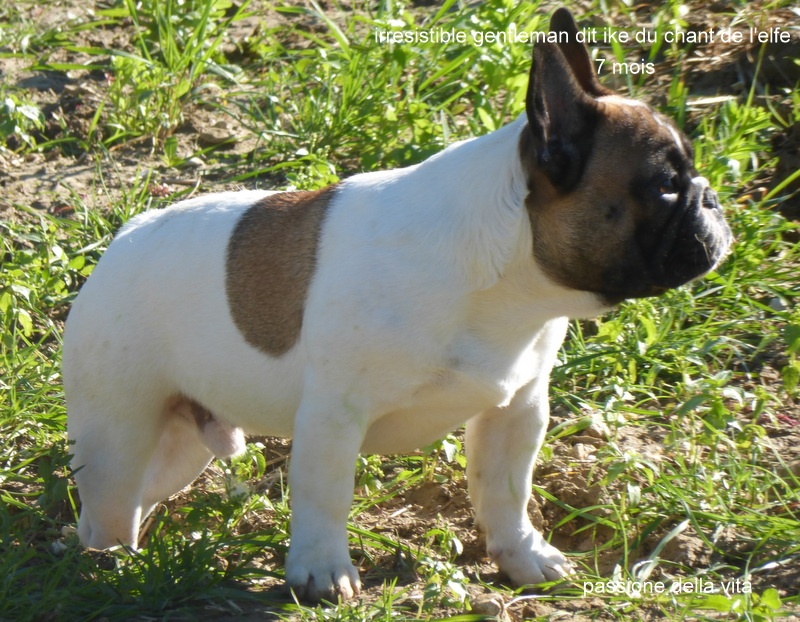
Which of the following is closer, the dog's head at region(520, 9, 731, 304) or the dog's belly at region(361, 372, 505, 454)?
the dog's head at region(520, 9, 731, 304)

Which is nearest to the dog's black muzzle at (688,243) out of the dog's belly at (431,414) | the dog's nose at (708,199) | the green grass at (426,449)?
the dog's nose at (708,199)

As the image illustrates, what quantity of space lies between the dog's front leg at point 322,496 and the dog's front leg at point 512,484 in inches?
23.2

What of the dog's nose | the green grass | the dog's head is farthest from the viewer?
the green grass

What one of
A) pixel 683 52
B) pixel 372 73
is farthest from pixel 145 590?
pixel 683 52

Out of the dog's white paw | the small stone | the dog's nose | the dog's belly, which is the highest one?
the dog's nose

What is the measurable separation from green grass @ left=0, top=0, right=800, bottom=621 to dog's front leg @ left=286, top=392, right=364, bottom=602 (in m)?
0.14

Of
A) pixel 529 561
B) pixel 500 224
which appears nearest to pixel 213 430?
pixel 529 561

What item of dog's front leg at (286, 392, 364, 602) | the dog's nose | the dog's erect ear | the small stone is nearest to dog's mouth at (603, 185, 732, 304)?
the dog's nose

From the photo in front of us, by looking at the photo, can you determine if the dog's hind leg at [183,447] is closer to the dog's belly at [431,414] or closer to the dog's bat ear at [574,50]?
the dog's belly at [431,414]

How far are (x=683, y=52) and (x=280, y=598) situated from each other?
431 cm

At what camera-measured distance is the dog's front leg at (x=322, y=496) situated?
11.9 ft

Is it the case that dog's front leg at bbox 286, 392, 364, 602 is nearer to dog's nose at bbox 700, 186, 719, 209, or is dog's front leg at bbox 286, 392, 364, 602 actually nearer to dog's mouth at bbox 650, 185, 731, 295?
dog's mouth at bbox 650, 185, 731, 295

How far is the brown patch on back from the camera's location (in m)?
3.89

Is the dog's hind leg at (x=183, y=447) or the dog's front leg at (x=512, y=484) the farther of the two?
the dog's hind leg at (x=183, y=447)
